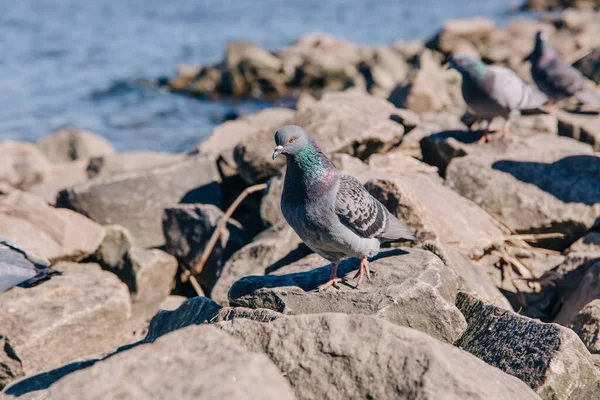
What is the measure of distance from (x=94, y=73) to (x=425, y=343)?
65.5 ft

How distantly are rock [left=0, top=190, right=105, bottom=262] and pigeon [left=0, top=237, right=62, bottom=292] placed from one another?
0.51 m

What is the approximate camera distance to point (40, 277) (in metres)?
4.97

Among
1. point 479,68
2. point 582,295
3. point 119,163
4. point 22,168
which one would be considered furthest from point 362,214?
point 22,168

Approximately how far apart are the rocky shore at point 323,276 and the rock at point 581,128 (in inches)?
0.8

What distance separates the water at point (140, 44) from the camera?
1589cm

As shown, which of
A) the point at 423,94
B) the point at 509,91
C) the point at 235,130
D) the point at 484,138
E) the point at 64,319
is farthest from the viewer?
the point at 423,94

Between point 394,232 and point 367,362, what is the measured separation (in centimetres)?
149

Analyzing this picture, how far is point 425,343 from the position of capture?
265cm

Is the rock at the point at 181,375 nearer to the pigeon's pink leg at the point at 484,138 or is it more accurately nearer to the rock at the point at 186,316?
the rock at the point at 186,316

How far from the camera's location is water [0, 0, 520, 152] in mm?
15891

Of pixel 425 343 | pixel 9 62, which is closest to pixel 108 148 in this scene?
pixel 425 343

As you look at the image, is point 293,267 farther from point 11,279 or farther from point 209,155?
point 209,155

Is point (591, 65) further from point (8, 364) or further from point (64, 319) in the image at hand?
point (8, 364)

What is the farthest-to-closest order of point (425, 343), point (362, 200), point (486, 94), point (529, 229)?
point (486, 94) < point (529, 229) < point (362, 200) < point (425, 343)
